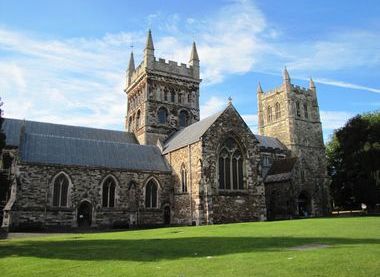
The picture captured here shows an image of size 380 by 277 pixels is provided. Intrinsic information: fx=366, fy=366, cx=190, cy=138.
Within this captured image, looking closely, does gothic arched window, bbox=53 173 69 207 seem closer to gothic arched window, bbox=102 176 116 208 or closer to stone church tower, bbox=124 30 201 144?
gothic arched window, bbox=102 176 116 208

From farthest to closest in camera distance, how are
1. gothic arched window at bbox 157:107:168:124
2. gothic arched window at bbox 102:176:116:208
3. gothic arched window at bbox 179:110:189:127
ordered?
gothic arched window at bbox 179:110:189:127, gothic arched window at bbox 157:107:168:124, gothic arched window at bbox 102:176:116:208

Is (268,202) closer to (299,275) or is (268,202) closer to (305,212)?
(305,212)

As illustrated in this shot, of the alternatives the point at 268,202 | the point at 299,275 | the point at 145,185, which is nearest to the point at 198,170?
the point at 145,185

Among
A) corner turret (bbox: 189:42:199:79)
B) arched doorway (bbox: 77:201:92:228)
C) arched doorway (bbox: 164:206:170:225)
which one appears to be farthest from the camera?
corner turret (bbox: 189:42:199:79)

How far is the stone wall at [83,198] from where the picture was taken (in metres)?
29.4

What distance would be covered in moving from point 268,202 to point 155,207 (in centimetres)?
1561

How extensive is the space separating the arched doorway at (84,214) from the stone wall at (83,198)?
15.9 inches

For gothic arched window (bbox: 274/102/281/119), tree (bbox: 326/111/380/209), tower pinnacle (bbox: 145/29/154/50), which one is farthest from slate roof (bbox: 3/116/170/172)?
gothic arched window (bbox: 274/102/281/119)

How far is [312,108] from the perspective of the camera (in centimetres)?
6284

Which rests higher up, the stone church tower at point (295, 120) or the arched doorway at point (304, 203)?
the stone church tower at point (295, 120)

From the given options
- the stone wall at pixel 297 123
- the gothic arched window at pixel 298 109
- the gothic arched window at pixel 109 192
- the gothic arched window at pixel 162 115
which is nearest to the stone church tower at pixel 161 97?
the gothic arched window at pixel 162 115

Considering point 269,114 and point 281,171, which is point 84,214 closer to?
point 281,171

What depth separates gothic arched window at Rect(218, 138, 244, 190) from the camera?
109 ft

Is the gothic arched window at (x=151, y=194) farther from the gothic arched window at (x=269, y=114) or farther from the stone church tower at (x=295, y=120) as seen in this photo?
the gothic arched window at (x=269, y=114)
